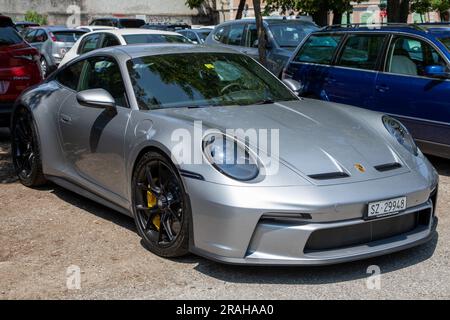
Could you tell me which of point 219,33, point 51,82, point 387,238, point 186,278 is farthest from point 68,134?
point 219,33

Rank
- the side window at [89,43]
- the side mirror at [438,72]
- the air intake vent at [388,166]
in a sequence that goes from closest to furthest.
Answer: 1. the air intake vent at [388,166]
2. the side mirror at [438,72]
3. the side window at [89,43]

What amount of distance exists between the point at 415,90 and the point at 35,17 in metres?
36.7

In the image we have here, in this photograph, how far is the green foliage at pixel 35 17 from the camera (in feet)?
130

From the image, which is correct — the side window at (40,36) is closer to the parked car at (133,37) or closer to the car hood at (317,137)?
the parked car at (133,37)

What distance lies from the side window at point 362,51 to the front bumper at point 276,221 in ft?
12.2

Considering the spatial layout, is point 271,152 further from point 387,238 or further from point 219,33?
point 219,33

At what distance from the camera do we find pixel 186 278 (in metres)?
4.02

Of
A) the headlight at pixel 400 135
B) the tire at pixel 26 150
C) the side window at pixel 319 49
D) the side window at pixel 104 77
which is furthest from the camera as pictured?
the side window at pixel 319 49

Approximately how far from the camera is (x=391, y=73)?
7.09 m

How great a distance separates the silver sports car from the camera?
3.81 metres

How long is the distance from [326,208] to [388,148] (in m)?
0.95

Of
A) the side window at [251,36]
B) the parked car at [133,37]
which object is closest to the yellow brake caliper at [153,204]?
the parked car at [133,37]

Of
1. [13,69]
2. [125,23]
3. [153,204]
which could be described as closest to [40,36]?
[125,23]

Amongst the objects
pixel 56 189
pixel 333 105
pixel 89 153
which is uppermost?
pixel 333 105
